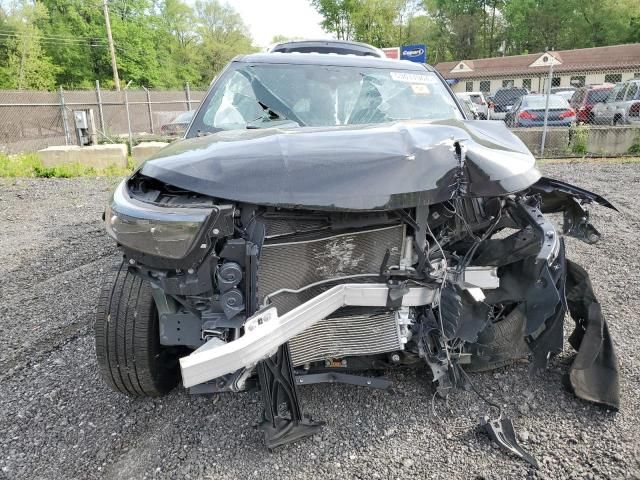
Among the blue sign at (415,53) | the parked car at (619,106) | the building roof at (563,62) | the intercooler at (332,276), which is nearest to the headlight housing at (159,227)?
the intercooler at (332,276)

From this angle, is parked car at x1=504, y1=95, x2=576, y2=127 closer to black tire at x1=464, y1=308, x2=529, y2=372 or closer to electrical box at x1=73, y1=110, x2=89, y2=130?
electrical box at x1=73, y1=110, x2=89, y2=130

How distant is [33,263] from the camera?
4688 millimetres

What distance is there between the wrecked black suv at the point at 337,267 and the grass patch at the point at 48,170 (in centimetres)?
785

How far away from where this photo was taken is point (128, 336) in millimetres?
2355

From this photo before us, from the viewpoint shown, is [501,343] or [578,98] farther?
[578,98]

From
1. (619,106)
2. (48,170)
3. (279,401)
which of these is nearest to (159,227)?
(279,401)

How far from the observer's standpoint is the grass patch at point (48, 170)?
366 inches

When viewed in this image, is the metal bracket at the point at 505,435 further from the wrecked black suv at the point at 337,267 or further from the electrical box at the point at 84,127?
the electrical box at the point at 84,127

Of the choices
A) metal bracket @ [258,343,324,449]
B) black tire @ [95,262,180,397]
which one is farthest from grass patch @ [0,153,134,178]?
metal bracket @ [258,343,324,449]

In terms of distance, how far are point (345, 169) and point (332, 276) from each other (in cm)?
54

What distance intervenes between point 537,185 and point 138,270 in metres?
2.05

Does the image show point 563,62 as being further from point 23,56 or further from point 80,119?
point 23,56

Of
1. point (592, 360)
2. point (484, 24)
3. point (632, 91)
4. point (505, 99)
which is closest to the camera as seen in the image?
point (592, 360)

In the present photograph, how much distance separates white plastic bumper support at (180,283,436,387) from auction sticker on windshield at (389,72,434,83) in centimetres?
203
